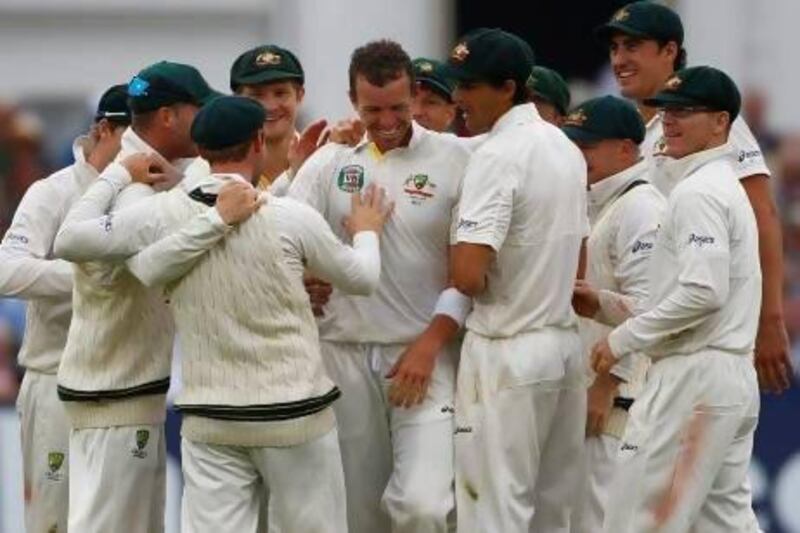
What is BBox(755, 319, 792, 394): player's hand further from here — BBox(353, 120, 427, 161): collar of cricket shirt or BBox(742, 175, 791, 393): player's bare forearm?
BBox(353, 120, 427, 161): collar of cricket shirt

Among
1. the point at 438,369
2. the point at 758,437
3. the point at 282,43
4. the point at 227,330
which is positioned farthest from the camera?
the point at 282,43

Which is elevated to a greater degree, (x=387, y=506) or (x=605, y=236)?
(x=605, y=236)

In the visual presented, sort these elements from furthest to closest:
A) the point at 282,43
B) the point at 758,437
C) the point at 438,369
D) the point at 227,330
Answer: the point at 282,43, the point at 758,437, the point at 438,369, the point at 227,330

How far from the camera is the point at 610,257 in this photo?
10664 mm

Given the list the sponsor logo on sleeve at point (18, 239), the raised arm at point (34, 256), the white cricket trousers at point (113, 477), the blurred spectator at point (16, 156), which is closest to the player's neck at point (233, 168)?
the white cricket trousers at point (113, 477)

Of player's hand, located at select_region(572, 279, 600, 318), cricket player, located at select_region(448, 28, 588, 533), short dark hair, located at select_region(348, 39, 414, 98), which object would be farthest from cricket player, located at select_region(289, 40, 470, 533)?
player's hand, located at select_region(572, 279, 600, 318)

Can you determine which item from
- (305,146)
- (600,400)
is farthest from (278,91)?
(600,400)

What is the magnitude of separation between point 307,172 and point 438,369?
81 centimetres

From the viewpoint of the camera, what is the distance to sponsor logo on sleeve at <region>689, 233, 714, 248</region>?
964 centimetres

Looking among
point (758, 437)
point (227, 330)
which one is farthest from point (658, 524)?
point (758, 437)

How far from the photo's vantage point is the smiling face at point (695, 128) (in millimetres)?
9938

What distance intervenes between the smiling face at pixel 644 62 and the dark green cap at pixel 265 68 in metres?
1.21

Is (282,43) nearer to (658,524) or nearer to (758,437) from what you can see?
(758,437)

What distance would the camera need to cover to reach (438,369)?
10.2m
